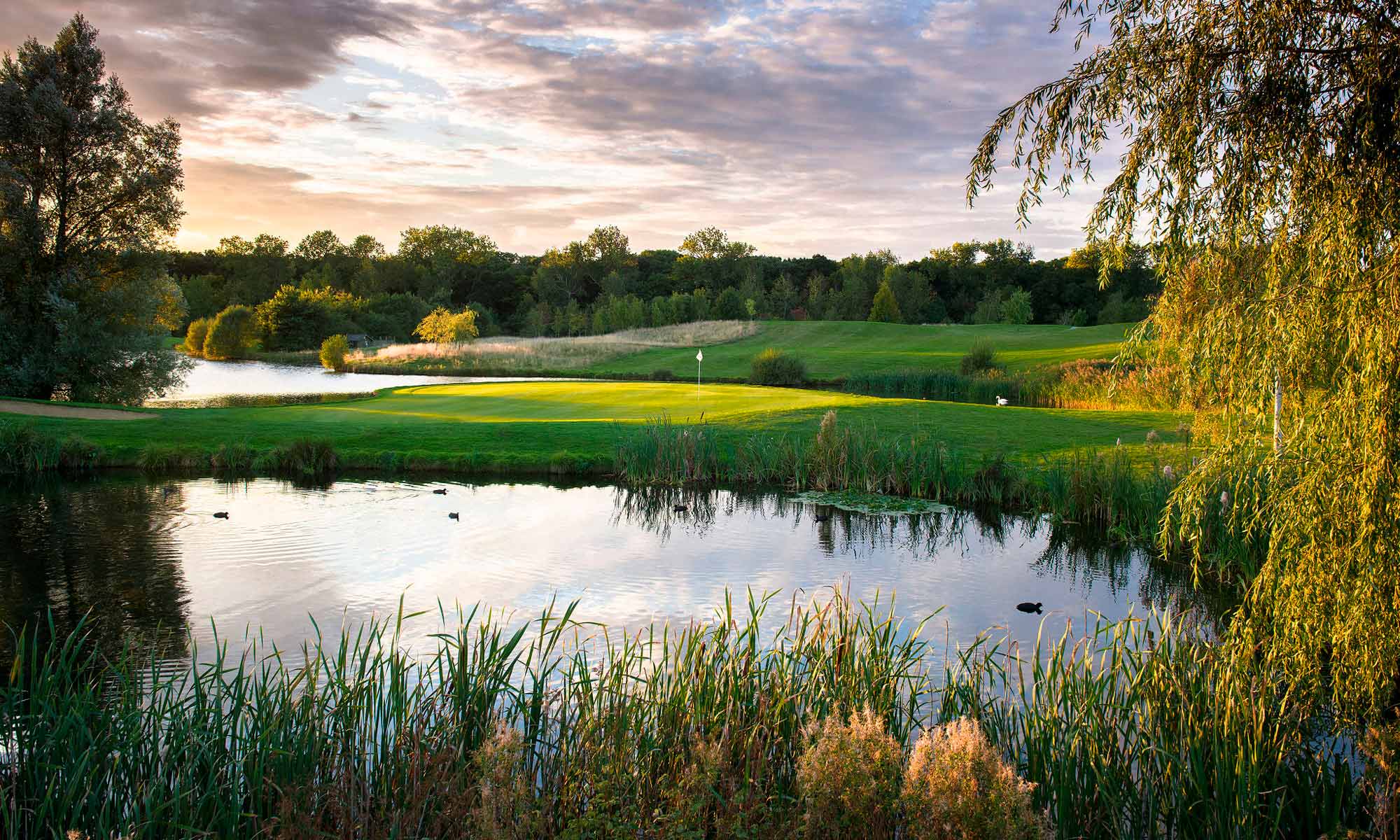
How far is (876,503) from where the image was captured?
14188 mm

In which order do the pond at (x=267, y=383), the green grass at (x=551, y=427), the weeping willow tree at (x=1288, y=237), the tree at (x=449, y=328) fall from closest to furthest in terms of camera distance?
the weeping willow tree at (x=1288, y=237)
the green grass at (x=551, y=427)
the pond at (x=267, y=383)
the tree at (x=449, y=328)

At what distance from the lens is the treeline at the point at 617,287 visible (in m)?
73.2

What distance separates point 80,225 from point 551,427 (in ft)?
58.8

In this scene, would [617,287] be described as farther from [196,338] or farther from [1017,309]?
[1017,309]

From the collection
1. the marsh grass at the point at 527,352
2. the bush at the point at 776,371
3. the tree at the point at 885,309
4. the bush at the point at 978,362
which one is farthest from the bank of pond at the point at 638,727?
the tree at the point at 885,309

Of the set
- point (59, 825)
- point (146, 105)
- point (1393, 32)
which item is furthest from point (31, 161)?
point (1393, 32)

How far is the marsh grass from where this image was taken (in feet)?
166

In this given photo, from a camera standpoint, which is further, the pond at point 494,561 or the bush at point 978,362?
the bush at point 978,362

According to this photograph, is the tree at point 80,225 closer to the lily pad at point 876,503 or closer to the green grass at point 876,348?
the lily pad at point 876,503

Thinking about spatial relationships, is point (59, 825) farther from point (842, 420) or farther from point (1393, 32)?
point (842, 420)

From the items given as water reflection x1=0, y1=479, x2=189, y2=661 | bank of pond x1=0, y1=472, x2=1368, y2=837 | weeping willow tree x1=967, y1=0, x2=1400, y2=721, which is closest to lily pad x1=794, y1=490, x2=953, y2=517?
bank of pond x1=0, y1=472, x2=1368, y2=837

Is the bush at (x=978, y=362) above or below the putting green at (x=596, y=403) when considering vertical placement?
above

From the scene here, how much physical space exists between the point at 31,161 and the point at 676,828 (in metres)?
30.7

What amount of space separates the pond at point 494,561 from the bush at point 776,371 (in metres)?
26.0
